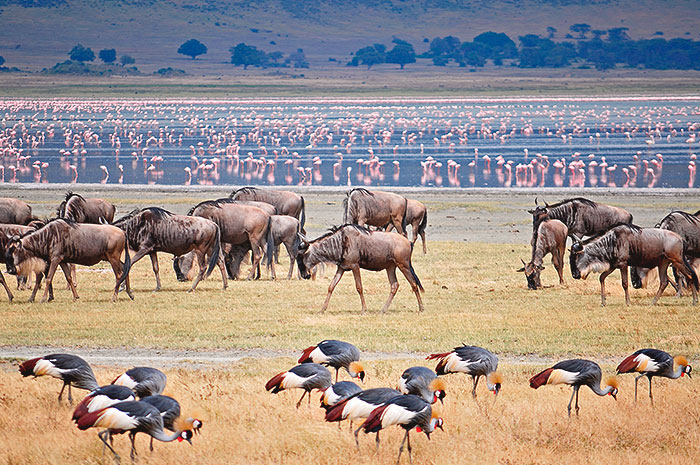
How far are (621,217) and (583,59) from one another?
184407 millimetres

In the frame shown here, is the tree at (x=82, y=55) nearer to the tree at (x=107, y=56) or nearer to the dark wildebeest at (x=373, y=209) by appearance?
the tree at (x=107, y=56)

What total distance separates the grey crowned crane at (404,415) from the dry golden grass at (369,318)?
5014 millimetres

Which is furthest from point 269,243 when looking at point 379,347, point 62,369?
point 62,369

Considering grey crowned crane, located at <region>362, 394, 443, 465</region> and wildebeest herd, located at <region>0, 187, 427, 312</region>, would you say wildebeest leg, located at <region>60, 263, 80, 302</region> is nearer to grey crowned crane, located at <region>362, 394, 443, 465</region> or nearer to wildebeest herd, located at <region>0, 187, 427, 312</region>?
wildebeest herd, located at <region>0, 187, 427, 312</region>

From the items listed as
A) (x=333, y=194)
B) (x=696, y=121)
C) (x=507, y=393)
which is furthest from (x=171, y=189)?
(x=696, y=121)

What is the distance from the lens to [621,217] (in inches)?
804

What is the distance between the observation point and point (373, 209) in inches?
925

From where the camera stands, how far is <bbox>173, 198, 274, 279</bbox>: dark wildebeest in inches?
801

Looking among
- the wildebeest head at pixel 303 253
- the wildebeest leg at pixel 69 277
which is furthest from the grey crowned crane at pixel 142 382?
the wildebeest leg at pixel 69 277

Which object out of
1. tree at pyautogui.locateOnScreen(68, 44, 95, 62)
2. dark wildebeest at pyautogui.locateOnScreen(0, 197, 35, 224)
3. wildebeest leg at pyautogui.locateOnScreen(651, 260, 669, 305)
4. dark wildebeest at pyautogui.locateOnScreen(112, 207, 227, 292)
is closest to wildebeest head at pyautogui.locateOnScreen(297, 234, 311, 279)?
dark wildebeest at pyautogui.locateOnScreen(112, 207, 227, 292)

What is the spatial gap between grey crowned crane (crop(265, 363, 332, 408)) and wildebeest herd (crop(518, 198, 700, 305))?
330 inches

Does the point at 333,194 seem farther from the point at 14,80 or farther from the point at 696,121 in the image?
the point at 14,80

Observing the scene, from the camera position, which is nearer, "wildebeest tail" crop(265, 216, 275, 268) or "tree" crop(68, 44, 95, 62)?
"wildebeest tail" crop(265, 216, 275, 268)

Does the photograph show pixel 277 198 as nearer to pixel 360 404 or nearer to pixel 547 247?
pixel 547 247
